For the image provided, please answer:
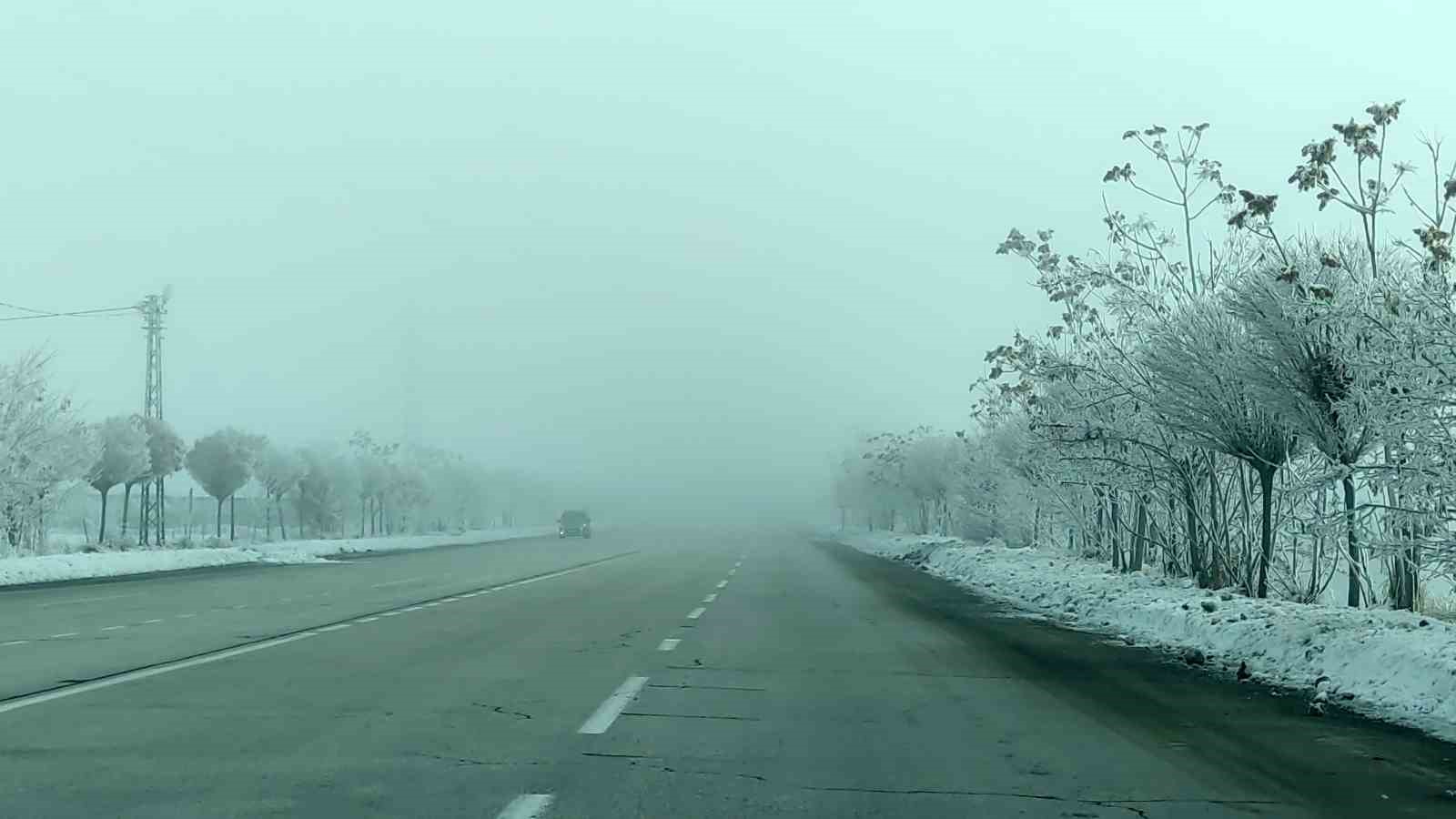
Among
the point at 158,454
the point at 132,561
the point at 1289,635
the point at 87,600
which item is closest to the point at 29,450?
the point at 132,561

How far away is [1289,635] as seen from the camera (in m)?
13.3

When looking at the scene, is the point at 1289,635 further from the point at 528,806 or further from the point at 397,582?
the point at 397,582

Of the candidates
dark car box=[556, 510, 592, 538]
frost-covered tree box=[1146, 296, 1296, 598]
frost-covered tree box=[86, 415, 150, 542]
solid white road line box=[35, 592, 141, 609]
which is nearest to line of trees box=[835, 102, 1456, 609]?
frost-covered tree box=[1146, 296, 1296, 598]

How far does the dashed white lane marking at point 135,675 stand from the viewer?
9.33m

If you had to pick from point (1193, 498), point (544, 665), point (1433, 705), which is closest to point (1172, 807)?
point (1433, 705)

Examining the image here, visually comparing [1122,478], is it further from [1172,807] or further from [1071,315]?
[1172,807]

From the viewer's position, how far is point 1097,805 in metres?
6.47

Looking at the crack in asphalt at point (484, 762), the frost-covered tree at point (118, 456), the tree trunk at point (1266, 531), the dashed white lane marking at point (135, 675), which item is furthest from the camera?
the frost-covered tree at point (118, 456)

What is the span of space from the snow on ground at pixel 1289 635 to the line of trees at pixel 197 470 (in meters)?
34.9

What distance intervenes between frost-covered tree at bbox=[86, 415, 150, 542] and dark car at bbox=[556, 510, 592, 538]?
33848 millimetres

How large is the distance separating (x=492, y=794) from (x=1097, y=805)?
120 inches

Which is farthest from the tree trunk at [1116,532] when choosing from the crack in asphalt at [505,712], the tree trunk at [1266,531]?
the crack in asphalt at [505,712]

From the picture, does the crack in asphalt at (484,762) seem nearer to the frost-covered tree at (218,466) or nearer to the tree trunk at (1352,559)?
the tree trunk at (1352,559)

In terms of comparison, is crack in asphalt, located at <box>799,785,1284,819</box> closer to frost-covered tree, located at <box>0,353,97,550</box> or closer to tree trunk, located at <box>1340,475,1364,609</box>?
tree trunk, located at <box>1340,475,1364,609</box>
